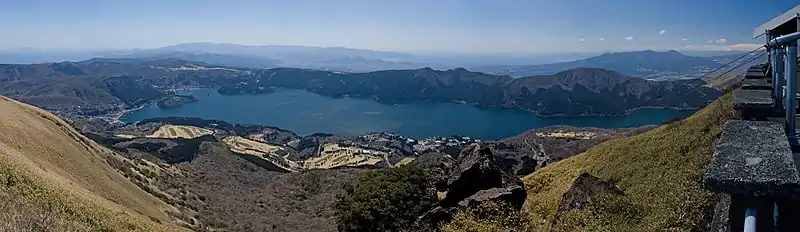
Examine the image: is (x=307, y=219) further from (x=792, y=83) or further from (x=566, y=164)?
(x=792, y=83)

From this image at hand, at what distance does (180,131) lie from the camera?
136750 millimetres

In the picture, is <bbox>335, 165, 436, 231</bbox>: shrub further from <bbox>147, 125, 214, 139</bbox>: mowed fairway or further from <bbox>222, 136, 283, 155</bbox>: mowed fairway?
<bbox>147, 125, 214, 139</bbox>: mowed fairway

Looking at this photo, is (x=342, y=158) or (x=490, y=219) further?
(x=342, y=158)

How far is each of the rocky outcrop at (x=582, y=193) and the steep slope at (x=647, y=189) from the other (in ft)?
0.63

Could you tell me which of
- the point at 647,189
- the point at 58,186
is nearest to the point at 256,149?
the point at 58,186

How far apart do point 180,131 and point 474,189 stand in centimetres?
13180

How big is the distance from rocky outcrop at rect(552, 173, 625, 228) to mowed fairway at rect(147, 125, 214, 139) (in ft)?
407

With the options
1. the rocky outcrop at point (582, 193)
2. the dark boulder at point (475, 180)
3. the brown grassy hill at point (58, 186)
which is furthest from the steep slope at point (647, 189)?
the brown grassy hill at point (58, 186)

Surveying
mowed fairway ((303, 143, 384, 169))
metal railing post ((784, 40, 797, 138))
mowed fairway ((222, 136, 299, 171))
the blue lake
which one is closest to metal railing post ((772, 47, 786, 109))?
metal railing post ((784, 40, 797, 138))

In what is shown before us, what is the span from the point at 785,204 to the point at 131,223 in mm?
16756

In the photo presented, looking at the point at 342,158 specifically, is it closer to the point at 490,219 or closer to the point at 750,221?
the point at 490,219

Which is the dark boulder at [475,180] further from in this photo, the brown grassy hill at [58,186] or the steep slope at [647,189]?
the brown grassy hill at [58,186]

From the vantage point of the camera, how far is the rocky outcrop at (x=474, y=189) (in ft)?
52.8

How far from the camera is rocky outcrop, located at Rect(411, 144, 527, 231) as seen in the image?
1609cm
